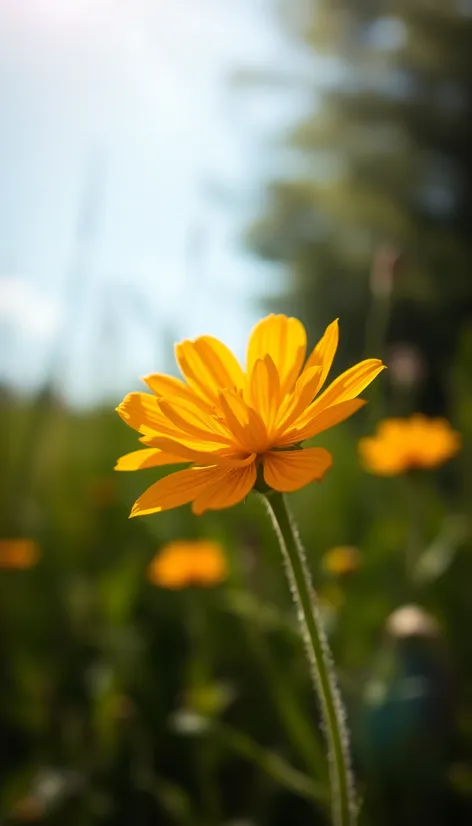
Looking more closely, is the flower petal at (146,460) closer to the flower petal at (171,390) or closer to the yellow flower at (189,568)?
the flower petal at (171,390)

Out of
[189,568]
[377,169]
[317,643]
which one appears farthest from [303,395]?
[377,169]

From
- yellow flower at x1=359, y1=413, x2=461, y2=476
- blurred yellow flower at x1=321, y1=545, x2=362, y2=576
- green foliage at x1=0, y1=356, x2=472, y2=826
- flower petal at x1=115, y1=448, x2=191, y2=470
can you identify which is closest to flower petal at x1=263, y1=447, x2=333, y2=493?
flower petal at x1=115, y1=448, x2=191, y2=470

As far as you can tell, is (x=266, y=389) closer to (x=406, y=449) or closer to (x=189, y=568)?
(x=406, y=449)

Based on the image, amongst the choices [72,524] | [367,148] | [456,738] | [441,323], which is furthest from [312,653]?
[367,148]

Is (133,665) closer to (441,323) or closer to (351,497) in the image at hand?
(351,497)

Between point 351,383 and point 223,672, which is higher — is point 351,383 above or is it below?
above

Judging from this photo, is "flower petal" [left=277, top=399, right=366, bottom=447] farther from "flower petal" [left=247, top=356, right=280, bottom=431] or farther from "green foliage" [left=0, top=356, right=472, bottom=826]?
"green foliage" [left=0, top=356, right=472, bottom=826]

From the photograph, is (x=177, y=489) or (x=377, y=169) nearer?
(x=177, y=489)
